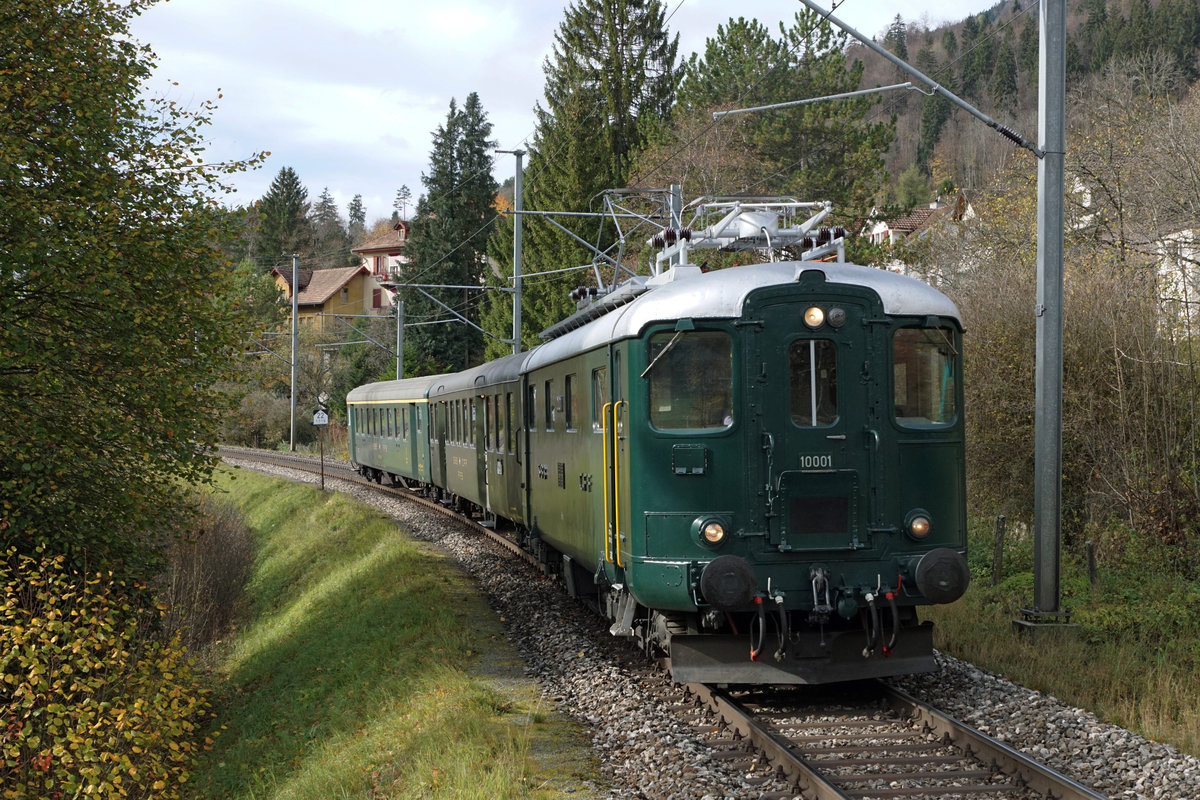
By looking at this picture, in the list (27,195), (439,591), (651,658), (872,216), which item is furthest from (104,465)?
(872,216)

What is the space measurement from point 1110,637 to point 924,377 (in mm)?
3291

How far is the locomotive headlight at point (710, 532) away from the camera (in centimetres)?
752

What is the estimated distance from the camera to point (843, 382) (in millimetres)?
7711

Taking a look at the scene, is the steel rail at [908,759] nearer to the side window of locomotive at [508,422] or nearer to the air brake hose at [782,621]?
the air brake hose at [782,621]

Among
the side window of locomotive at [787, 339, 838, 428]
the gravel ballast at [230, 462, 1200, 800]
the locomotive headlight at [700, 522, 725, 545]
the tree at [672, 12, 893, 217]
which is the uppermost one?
the tree at [672, 12, 893, 217]

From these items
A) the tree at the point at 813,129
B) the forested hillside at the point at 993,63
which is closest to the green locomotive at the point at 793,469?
the tree at the point at 813,129

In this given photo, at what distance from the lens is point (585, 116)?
44906 mm

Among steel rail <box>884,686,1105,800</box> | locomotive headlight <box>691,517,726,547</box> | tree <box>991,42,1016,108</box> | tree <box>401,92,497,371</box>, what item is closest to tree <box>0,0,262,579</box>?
locomotive headlight <box>691,517,726,547</box>

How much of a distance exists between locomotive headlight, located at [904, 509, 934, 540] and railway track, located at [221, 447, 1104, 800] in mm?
1106

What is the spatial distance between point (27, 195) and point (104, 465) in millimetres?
3267

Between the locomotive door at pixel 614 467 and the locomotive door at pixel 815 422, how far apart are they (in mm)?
1062

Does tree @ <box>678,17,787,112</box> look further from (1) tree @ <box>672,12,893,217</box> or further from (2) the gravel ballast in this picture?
(2) the gravel ballast

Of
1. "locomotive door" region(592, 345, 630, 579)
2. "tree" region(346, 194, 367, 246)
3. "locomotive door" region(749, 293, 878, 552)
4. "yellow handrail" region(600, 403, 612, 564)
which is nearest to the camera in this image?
"locomotive door" region(749, 293, 878, 552)

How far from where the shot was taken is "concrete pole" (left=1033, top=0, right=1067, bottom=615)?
9.80 meters
